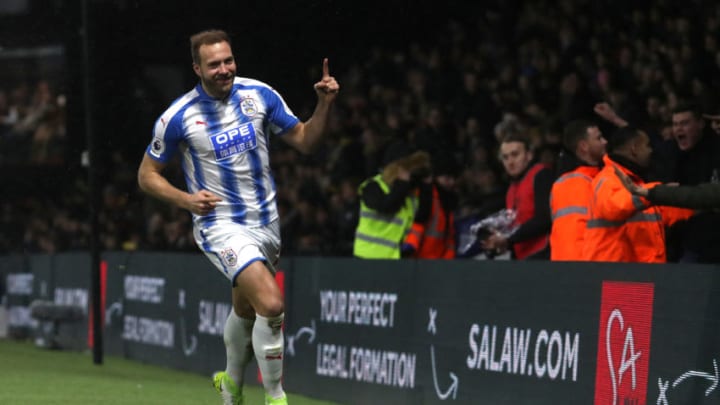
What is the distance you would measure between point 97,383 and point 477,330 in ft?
14.7

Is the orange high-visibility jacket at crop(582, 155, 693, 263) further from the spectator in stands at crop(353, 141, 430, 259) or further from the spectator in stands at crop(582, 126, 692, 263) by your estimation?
the spectator in stands at crop(353, 141, 430, 259)

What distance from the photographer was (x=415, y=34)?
66.8 feet

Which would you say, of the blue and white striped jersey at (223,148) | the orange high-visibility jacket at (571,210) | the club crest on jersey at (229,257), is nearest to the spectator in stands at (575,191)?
the orange high-visibility jacket at (571,210)

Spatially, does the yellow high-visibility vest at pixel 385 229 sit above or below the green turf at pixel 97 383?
above

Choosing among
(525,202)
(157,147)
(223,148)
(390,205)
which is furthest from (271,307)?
(390,205)

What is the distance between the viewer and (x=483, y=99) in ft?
A: 52.5

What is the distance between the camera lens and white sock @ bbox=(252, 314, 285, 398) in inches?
316

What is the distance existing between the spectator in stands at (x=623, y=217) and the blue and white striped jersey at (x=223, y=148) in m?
1.97

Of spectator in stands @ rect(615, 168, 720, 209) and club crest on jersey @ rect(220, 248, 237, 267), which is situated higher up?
spectator in stands @ rect(615, 168, 720, 209)

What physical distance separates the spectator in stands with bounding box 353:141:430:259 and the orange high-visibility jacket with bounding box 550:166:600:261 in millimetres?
2278

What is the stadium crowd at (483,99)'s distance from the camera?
1315 centimetres

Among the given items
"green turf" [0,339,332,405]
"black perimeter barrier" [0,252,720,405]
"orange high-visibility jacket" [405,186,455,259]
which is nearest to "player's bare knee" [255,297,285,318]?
"black perimeter barrier" [0,252,720,405]

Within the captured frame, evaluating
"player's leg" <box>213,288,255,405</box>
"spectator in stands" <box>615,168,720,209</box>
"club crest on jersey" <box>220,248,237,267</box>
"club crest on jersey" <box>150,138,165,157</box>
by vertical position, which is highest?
"club crest on jersey" <box>150,138,165,157</box>

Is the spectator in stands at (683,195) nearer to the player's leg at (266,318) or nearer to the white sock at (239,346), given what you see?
the player's leg at (266,318)
